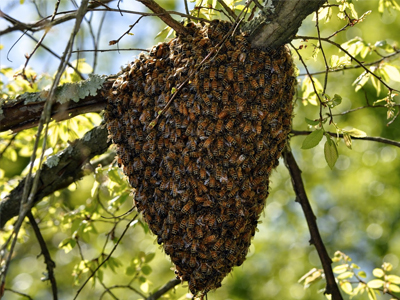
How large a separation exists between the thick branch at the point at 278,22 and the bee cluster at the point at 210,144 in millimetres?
75

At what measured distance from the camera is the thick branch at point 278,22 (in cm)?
201

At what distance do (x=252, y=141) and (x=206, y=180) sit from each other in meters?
0.31

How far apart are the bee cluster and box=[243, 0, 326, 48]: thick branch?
0.25ft

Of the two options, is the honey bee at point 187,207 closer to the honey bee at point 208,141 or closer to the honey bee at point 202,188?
the honey bee at point 202,188

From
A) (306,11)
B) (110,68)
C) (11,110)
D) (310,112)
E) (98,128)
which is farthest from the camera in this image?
(110,68)

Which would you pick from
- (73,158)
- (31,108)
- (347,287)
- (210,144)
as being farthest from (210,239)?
(347,287)

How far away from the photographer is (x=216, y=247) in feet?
7.43

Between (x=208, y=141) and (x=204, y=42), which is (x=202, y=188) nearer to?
(x=208, y=141)

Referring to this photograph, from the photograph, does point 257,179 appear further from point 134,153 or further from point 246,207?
point 134,153

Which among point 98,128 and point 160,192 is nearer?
point 160,192

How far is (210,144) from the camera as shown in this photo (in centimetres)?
224

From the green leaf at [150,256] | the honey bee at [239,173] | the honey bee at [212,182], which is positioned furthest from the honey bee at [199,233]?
the green leaf at [150,256]

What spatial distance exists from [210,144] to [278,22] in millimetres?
681

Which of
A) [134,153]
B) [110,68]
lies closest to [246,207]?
[134,153]
